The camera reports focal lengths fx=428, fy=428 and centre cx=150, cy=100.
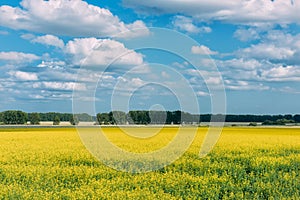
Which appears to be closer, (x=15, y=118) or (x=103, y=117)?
(x=103, y=117)

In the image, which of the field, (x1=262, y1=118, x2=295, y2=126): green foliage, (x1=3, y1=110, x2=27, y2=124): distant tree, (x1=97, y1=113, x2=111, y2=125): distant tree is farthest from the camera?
(x1=3, y1=110, x2=27, y2=124): distant tree

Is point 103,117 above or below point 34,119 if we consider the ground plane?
below

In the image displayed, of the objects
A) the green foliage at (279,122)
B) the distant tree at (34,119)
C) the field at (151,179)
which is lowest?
the field at (151,179)

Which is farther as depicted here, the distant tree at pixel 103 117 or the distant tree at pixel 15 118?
the distant tree at pixel 15 118

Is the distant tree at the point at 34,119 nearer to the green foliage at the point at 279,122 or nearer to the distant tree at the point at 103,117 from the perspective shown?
the distant tree at the point at 103,117

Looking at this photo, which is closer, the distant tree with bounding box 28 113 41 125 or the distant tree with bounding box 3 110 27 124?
the distant tree with bounding box 28 113 41 125

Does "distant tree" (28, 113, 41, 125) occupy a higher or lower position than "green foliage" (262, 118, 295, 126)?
higher

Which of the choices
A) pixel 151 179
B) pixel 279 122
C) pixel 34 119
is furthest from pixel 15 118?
pixel 151 179

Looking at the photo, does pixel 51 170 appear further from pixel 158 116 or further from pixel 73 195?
pixel 158 116

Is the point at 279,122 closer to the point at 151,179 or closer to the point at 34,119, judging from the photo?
the point at 34,119

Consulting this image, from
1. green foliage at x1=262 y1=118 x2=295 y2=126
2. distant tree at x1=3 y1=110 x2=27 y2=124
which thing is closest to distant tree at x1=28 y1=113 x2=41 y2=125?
distant tree at x1=3 y1=110 x2=27 y2=124

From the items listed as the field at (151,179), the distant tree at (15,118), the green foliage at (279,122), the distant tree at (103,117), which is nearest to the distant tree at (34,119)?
the distant tree at (15,118)

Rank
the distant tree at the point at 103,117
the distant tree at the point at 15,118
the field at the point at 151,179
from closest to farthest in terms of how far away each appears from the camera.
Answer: the field at the point at 151,179 → the distant tree at the point at 103,117 → the distant tree at the point at 15,118

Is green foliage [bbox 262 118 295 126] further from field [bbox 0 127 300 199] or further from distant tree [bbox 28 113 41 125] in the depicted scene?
field [bbox 0 127 300 199]
